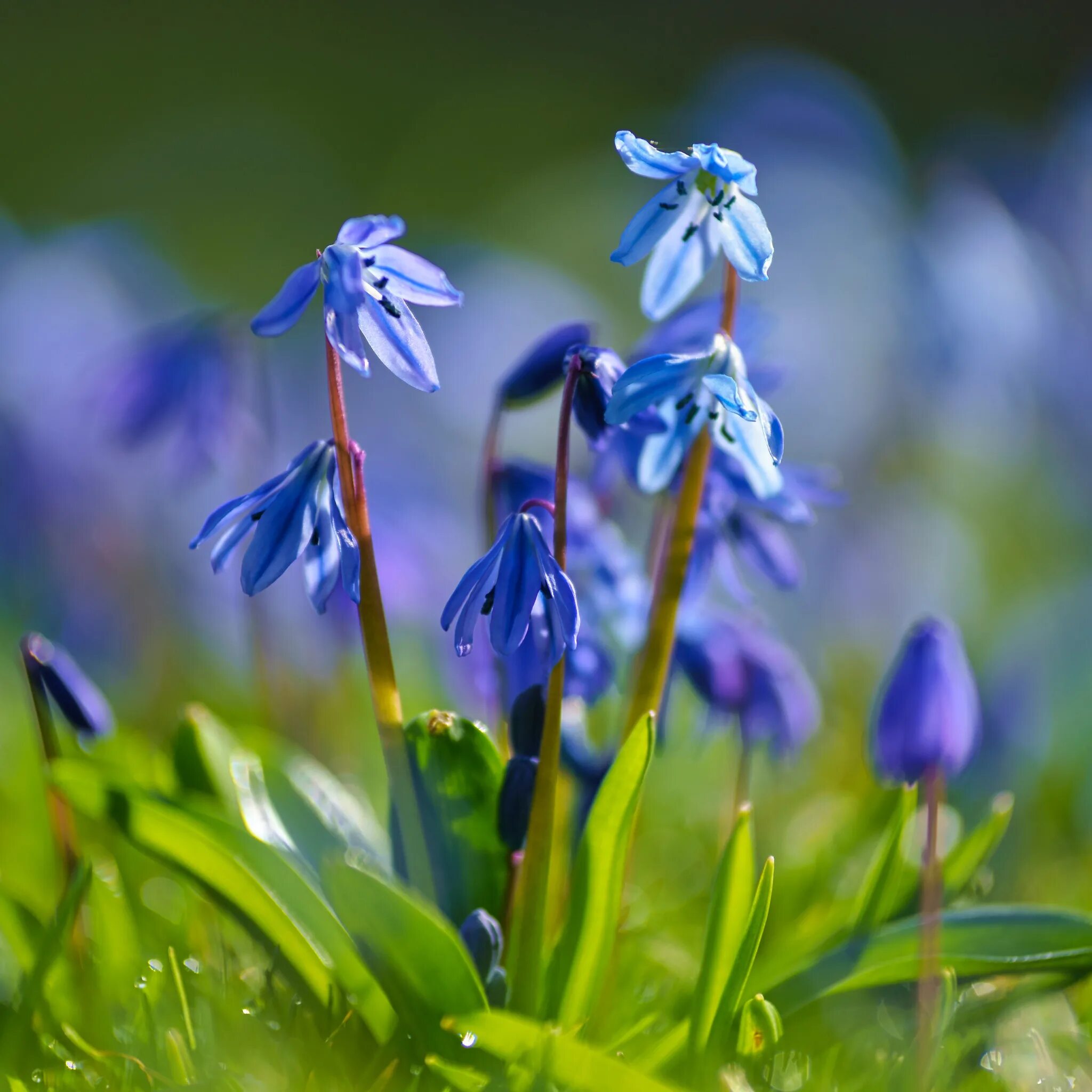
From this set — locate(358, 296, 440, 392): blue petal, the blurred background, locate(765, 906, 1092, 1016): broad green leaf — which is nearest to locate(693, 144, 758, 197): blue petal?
locate(358, 296, 440, 392): blue petal

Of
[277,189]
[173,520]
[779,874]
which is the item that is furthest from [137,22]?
[779,874]

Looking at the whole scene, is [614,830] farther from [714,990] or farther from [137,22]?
[137,22]

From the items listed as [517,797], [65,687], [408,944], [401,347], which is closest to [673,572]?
[517,797]

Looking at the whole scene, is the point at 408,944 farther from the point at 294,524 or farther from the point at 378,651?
the point at 294,524

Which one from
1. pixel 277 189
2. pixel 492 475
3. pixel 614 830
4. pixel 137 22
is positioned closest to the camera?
pixel 614 830

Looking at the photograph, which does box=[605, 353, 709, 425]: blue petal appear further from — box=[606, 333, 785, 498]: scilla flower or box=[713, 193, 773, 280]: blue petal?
box=[713, 193, 773, 280]: blue petal

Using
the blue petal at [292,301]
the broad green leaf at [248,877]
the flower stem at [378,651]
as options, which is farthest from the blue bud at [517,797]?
the blue petal at [292,301]
